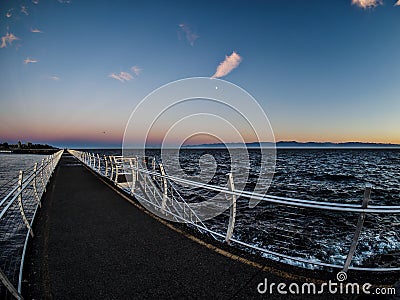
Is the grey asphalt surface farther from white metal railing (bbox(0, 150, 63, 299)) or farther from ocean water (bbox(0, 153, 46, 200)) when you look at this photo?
ocean water (bbox(0, 153, 46, 200))

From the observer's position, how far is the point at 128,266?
312cm

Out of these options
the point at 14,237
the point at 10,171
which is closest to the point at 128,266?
the point at 14,237

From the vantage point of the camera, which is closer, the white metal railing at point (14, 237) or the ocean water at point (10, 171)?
the white metal railing at point (14, 237)

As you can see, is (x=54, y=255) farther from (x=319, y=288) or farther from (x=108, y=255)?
(x=319, y=288)

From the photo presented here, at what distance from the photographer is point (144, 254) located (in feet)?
11.4

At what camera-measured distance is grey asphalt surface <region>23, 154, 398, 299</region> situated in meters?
2.58

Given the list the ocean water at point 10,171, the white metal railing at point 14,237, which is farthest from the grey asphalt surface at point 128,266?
the ocean water at point 10,171

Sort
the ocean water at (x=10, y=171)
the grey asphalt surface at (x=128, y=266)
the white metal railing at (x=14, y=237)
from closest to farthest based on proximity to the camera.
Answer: the grey asphalt surface at (x=128, y=266) < the white metal railing at (x=14, y=237) < the ocean water at (x=10, y=171)

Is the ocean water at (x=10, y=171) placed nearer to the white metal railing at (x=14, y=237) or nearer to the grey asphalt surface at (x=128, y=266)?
the white metal railing at (x=14, y=237)

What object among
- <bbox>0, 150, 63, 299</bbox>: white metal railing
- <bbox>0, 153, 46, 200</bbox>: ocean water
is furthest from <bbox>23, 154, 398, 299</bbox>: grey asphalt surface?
<bbox>0, 153, 46, 200</bbox>: ocean water

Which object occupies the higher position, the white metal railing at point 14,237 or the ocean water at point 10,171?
the white metal railing at point 14,237

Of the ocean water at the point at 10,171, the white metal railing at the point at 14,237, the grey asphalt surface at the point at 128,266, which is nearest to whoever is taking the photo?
the grey asphalt surface at the point at 128,266

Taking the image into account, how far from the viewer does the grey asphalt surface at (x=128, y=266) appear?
258 cm

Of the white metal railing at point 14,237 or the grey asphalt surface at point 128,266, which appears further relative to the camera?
the white metal railing at point 14,237
